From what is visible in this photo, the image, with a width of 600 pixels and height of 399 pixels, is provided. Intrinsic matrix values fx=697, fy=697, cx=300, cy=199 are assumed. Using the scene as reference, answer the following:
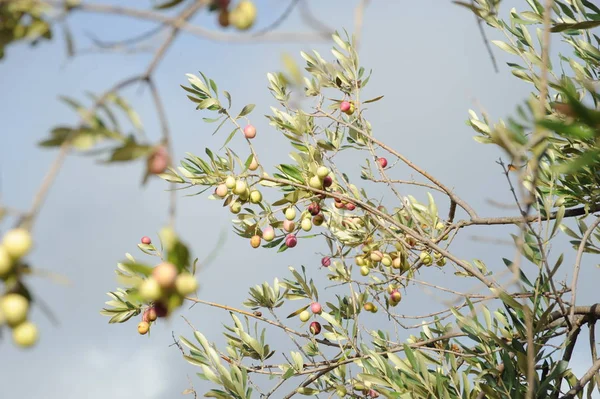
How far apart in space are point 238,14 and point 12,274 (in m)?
0.44

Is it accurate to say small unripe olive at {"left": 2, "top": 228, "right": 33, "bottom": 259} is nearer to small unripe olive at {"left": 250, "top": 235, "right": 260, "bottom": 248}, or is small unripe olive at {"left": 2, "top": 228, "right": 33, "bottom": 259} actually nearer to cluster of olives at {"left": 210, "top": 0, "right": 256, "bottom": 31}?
cluster of olives at {"left": 210, "top": 0, "right": 256, "bottom": 31}

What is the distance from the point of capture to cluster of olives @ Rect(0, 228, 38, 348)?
734 millimetres

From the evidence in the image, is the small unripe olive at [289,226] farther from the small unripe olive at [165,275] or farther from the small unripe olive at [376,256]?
the small unripe olive at [165,275]

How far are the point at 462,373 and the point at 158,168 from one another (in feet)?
5.19

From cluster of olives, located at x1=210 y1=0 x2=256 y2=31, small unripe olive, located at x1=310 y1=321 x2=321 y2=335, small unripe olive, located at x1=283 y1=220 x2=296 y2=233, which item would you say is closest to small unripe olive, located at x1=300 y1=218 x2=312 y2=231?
small unripe olive, located at x1=283 y1=220 x2=296 y2=233

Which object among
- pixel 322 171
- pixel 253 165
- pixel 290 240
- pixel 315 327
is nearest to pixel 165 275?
pixel 322 171

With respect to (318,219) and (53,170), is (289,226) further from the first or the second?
(53,170)

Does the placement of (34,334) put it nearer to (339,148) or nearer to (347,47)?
(339,148)

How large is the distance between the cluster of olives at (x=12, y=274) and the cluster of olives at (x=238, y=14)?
39cm

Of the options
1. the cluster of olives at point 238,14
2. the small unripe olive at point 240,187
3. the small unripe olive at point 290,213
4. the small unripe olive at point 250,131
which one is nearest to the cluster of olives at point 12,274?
the cluster of olives at point 238,14

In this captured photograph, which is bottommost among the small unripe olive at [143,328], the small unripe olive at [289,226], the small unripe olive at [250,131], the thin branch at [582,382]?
the small unripe olive at [143,328]

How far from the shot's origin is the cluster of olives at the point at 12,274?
73 cm

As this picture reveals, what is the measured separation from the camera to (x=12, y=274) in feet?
2.48

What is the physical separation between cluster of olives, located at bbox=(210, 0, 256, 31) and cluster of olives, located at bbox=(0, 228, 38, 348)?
0.39 meters
